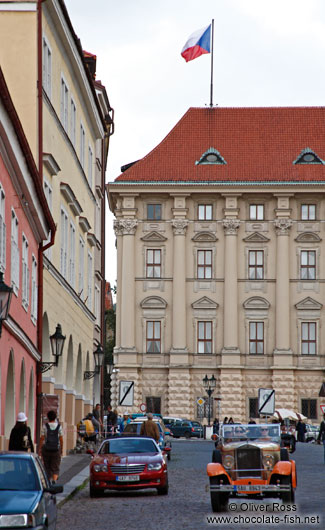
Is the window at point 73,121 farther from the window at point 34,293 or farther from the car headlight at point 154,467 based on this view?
the car headlight at point 154,467

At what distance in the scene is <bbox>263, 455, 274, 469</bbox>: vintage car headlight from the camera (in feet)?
70.5

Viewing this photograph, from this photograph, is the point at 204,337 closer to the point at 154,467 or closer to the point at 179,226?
the point at 179,226

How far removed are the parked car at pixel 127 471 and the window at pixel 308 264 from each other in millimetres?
62625

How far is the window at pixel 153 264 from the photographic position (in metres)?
87.8

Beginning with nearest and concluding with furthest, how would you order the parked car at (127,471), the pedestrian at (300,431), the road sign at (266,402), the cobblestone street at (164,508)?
the cobblestone street at (164,508), the parked car at (127,471), the road sign at (266,402), the pedestrian at (300,431)

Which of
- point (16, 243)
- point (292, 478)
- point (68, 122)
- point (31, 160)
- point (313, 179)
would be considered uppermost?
point (313, 179)

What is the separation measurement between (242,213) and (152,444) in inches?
2463

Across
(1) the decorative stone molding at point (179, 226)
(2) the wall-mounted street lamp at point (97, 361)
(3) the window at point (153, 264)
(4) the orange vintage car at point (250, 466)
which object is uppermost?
(1) the decorative stone molding at point (179, 226)

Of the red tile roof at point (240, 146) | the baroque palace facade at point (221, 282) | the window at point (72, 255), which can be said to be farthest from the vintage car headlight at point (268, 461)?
the red tile roof at point (240, 146)

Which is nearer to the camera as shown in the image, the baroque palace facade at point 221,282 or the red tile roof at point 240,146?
the baroque palace facade at point 221,282

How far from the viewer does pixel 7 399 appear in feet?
89.7

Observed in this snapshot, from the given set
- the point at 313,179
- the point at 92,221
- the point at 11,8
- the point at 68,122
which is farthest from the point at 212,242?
the point at 11,8

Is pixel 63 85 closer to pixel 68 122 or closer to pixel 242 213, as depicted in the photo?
pixel 68 122

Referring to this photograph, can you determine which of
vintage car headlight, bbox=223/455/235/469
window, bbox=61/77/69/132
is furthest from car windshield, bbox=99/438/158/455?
window, bbox=61/77/69/132
